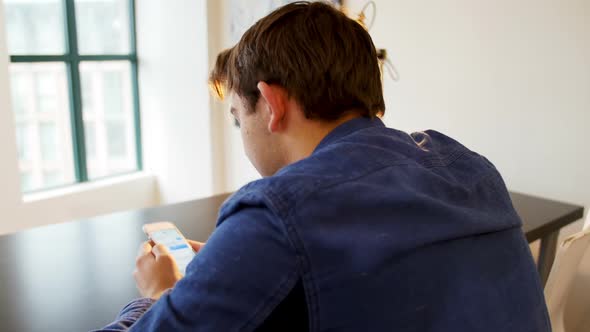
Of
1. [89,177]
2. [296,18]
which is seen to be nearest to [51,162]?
[89,177]

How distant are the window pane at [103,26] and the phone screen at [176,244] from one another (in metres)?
2.56

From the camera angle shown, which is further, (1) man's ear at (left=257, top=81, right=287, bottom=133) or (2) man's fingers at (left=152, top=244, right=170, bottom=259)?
(2) man's fingers at (left=152, top=244, right=170, bottom=259)

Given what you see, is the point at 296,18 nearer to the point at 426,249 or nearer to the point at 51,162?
the point at 426,249

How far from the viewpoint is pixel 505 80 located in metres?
2.17

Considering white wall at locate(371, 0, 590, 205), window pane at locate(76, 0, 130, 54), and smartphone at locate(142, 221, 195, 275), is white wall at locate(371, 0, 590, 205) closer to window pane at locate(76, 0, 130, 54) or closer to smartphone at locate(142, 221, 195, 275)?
smartphone at locate(142, 221, 195, 275)

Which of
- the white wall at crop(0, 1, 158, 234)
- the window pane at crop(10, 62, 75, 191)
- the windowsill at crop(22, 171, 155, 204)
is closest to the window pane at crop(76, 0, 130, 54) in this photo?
the window pane at crop(10, 62, 75, 191)

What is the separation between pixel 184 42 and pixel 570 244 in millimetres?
2766

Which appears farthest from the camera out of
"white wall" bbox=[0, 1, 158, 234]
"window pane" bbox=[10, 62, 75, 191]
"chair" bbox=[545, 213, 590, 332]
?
"window pane" bbox=[10, 62, 75, 191]

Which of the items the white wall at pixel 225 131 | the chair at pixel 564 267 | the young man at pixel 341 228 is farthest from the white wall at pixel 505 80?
the young man at pixel 341 228

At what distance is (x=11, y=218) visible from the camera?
2930mm

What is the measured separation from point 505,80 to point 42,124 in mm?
2699

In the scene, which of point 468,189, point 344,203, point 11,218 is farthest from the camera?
point 11,218

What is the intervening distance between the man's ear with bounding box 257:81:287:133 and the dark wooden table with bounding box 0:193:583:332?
489 millimetres

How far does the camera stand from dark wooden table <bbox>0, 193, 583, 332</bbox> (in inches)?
38.6
